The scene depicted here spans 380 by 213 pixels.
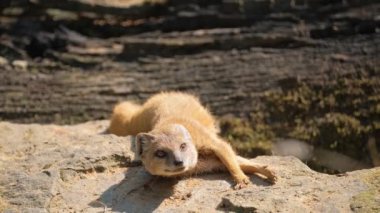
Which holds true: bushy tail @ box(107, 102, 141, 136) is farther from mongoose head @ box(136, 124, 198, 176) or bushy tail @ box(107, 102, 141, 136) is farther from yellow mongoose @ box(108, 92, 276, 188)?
mongoose head @ box(136, 124, 198, 176)

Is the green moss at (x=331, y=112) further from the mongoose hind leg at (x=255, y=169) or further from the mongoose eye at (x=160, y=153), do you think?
the mongoose eye at (x=160, y=153)

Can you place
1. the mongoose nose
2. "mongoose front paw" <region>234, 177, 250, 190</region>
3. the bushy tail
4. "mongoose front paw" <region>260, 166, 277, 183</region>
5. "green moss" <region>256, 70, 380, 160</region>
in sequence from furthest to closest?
"green moss" <region>256, 70, 380, 160</region> < the bushy tail < "mongoose front paw" <region>260, 166, 277, 183</region> < "mongoose front paw" <region>234, 177, 250, 190</region> < the mongoose nose

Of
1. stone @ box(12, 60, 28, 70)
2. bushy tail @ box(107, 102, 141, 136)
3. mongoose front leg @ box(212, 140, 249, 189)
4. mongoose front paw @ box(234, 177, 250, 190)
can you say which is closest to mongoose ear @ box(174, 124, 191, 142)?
mongoose front leg @ box(212, 140, 249, 189)

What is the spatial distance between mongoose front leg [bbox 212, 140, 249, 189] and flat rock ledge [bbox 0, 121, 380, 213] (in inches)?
3.4

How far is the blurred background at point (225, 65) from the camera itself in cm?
931

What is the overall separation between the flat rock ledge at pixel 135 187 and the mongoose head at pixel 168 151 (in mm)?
195

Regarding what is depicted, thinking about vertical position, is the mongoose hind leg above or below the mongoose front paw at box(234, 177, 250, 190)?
above

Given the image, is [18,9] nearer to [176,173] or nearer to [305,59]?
[305,59]

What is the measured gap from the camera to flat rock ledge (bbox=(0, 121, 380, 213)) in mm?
5164

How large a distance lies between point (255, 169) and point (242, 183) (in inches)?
11.9

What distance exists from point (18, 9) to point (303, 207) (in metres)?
7.77

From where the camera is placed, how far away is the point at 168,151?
5539 mm

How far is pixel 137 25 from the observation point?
1130 centimetres

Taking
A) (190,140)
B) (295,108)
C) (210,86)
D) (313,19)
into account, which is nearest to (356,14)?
(313,19)
